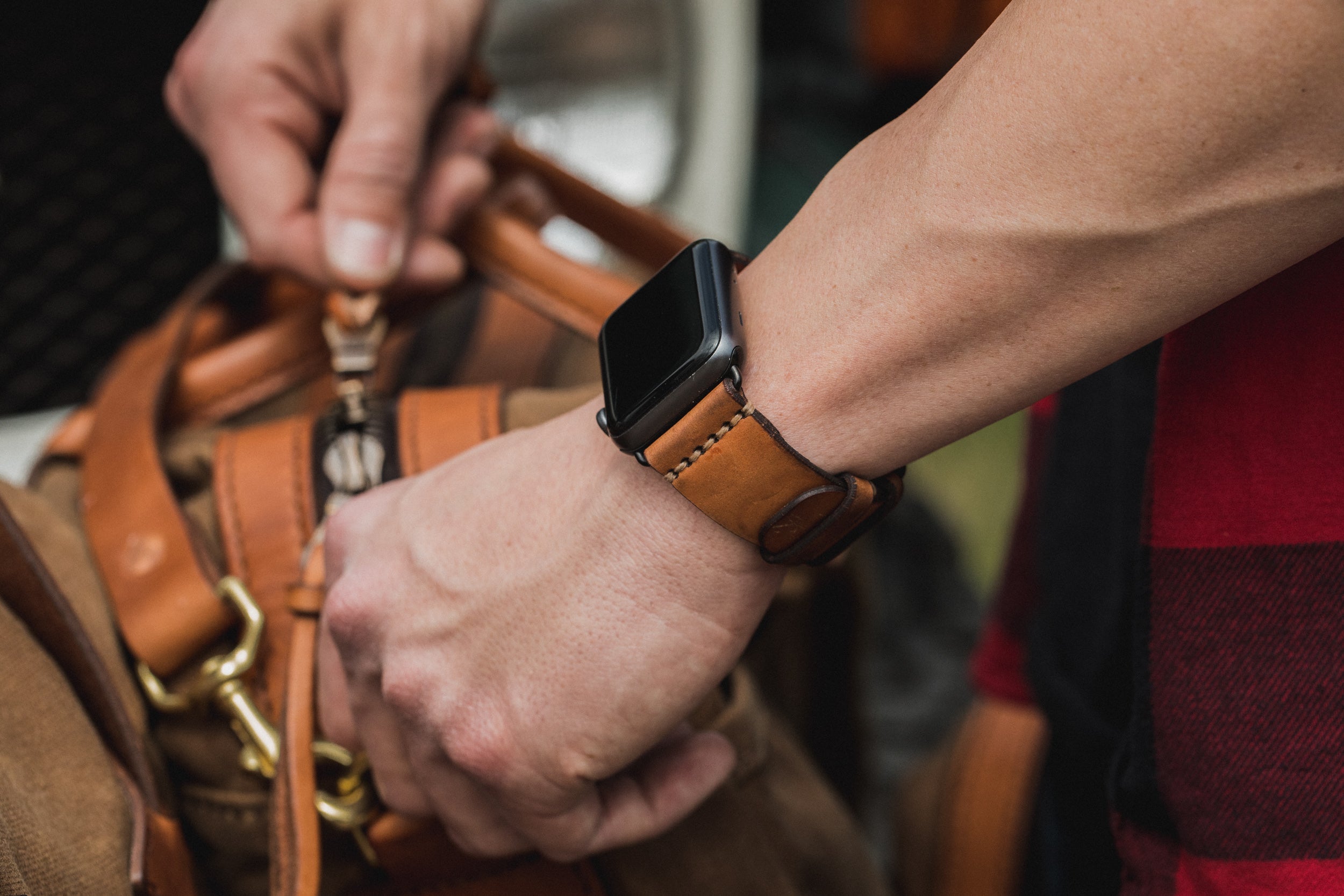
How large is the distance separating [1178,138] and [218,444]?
56 centimetres

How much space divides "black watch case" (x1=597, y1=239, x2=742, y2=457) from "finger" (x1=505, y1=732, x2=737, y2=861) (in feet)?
0.66

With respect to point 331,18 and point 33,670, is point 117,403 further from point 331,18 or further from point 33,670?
point 331,18

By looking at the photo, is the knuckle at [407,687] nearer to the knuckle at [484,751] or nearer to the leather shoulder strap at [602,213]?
the knuckle at [484,751]

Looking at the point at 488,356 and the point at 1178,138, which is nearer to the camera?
the point at 1178,138

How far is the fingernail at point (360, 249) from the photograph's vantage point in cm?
67

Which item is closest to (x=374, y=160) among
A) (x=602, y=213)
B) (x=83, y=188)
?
(x=602, y=213)

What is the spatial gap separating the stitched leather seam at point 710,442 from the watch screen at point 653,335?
0.10ft

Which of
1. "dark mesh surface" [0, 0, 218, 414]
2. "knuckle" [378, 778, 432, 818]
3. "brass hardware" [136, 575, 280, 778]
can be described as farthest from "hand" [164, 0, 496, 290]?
"dark mesh surface" [0, 0, 218, 414]

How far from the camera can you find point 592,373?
792 millimetres

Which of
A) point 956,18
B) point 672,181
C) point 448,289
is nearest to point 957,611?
point 672,181

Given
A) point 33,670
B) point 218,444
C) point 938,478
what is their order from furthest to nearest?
point 938,478 → point 218,444 → point 33,670

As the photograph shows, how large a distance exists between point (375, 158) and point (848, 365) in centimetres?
46

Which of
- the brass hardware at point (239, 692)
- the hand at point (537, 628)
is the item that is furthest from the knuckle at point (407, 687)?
the brass hardware at point (239, 692)

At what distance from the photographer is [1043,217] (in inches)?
12.7
